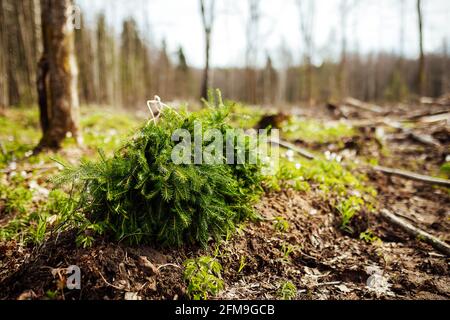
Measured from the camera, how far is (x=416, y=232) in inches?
153

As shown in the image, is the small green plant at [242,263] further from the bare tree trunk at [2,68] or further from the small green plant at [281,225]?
the bare tree trunk at [2,68]

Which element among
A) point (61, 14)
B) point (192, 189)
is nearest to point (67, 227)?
point (192, 189)

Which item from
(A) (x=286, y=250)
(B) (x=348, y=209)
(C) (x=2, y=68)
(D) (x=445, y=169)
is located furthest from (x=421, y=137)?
(C) (x=2, y=68)

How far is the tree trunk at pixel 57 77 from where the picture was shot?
6.09 meters

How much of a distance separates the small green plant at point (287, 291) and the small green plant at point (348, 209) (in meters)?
1.52

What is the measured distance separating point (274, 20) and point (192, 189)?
26675 mm

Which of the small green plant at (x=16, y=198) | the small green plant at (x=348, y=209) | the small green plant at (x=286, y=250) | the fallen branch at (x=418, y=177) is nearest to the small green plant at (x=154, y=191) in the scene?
the small green plant at (x=286, y=250)

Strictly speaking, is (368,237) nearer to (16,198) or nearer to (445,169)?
(445,169)

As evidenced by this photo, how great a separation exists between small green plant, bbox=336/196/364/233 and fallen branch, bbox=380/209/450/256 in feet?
1.25

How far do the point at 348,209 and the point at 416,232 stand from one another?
820 millimetres

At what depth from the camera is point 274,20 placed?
26.2 meters

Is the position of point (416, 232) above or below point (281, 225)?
below

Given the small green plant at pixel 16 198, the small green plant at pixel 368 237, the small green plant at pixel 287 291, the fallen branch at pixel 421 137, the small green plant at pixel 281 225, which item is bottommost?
the small green plant at pixel 287 291
